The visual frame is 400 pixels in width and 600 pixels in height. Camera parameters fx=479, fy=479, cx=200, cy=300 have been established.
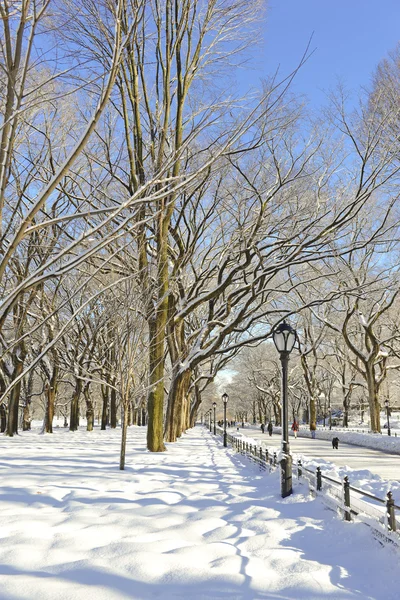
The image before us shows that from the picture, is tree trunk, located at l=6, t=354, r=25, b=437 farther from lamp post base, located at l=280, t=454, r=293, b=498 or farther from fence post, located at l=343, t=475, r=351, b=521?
fence post, located at l=343, t=475, r=351, b=521

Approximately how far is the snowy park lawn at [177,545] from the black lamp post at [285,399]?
0.31 meters

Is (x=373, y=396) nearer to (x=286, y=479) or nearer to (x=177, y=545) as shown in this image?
(x=286, y=479)

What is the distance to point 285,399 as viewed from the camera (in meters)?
9.94

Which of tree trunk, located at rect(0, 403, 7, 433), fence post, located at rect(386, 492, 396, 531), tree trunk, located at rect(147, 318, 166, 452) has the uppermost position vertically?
tree trunk, located at rect(147, 318, 166, 452)

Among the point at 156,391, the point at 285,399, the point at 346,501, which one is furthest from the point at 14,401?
the point at 346,501

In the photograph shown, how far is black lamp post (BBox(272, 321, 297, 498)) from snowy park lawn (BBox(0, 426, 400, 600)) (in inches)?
12.4

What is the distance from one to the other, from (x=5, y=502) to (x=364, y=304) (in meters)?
36.9

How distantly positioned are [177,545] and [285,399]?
475 centimetres

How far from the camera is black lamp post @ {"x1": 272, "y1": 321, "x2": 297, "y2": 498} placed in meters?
9.35

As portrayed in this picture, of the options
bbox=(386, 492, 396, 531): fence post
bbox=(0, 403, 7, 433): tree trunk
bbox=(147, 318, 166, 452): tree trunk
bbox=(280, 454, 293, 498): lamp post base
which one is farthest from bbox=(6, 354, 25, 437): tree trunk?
bbox=(386, 492, 396, 531): fence post

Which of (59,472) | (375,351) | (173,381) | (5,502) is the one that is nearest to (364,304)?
(375,351)

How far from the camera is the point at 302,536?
21.0 ft

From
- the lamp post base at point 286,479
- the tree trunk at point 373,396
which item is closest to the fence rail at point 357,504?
the lamp post base at point 286,479

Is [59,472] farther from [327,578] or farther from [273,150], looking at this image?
[273,150]
